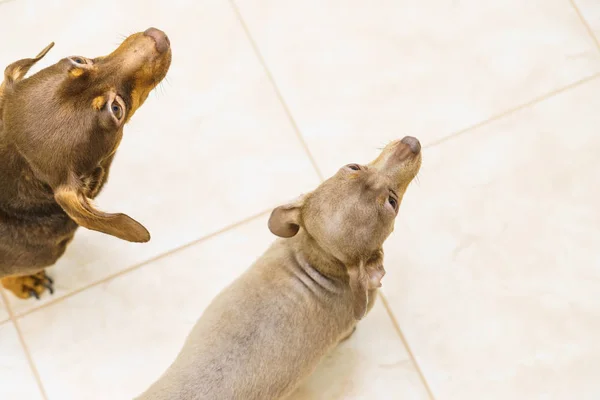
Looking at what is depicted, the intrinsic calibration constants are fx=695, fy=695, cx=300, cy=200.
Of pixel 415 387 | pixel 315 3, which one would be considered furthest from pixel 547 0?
pixel 415 387

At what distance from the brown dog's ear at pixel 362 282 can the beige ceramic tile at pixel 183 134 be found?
936mm

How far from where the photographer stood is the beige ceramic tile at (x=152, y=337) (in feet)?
11.1

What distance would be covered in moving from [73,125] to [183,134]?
1242mm

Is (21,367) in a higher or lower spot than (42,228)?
lower

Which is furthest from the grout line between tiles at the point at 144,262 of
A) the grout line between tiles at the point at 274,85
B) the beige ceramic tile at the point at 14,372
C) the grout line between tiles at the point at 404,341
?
the grout line between tiles at the point at 404,341

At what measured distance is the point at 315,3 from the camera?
4004mm

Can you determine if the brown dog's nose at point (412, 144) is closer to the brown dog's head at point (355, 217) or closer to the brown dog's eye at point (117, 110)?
the brown dog's head at point (355, 217)

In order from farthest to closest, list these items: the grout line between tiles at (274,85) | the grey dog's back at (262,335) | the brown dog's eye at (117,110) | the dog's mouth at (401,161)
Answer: the grout line between tiles at (274,85)
the dog's mouth at (401,161)
the grey dog's back at (262,335)
the brown dog's eye at (117,110)

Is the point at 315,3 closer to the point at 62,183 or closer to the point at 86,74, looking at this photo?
the point at 86,74

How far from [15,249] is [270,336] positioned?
1130mm

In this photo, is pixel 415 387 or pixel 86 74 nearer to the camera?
pixel 86 74

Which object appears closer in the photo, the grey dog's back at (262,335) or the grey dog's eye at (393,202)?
the grey dog's back at (262,335)

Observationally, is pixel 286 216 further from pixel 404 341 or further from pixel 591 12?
pixel 591 12

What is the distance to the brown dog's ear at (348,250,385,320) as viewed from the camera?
277 cm
